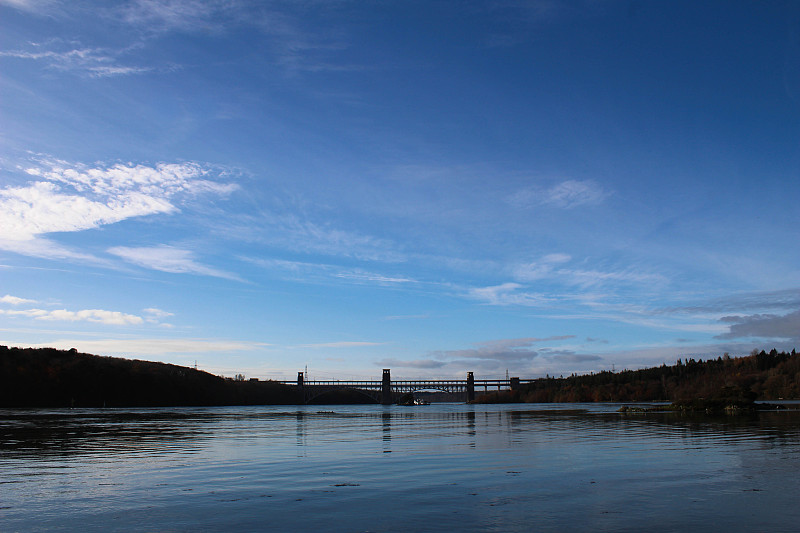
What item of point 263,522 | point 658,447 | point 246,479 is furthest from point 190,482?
point 658,447

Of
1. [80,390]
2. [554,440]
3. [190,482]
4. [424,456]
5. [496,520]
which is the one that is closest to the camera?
[496,520]

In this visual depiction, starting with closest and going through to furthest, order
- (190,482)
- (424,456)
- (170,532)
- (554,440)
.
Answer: (170,532) → (190,482) → (424,456) → (554,440)

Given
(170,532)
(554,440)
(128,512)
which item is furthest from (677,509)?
(554,440)

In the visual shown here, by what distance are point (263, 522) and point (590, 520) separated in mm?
8640

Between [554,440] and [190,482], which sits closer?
[190,482]

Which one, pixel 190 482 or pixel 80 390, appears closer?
pixel 190 482

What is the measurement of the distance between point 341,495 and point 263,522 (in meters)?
4.49

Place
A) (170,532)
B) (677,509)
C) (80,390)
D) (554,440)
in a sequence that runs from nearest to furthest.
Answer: (170,532), (677,509), (554,440), (80,390)

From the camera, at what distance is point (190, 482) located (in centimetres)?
2227

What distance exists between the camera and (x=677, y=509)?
16.1 metres

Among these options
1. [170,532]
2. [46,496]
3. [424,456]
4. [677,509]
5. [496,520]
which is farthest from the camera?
[424,456]

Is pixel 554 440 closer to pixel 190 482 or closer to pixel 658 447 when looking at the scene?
pixel 658 447

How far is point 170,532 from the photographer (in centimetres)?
1398

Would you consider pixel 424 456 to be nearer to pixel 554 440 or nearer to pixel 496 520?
pixel 554 440
